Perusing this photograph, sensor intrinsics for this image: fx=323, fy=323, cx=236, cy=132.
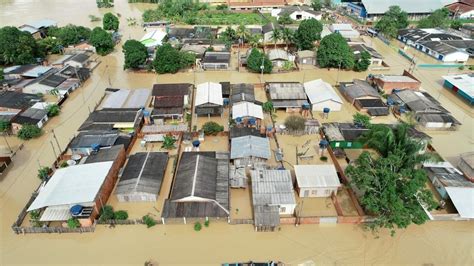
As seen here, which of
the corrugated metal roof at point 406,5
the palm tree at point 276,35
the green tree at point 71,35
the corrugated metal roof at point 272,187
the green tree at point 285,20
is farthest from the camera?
the corrugated metal roof at point 406,5

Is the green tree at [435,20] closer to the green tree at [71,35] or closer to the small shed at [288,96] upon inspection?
the small shed at [288,96]

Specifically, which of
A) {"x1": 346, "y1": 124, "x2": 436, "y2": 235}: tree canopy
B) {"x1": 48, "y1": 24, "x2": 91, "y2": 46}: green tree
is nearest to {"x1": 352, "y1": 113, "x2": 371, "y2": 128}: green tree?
{"x1": 346, "y1": 124, "x2": 436, "y2": 235}: tree canopy

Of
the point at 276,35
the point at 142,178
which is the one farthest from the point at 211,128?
the point at 276,35

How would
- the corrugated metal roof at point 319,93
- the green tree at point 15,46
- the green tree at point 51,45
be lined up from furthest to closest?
the green tree at point 51,45 → the green tree at point 15,46 → the corrugated metal roof at point 319,93

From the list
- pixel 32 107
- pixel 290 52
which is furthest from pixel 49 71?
pixel 290 52

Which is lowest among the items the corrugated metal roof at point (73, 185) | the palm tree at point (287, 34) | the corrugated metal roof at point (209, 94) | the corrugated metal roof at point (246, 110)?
the corrugated metal roof at point (73, 185)

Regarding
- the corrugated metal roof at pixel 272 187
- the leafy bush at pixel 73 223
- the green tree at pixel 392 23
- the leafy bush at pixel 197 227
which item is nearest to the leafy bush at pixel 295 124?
the corrugated metal roof at pixel 272 187
